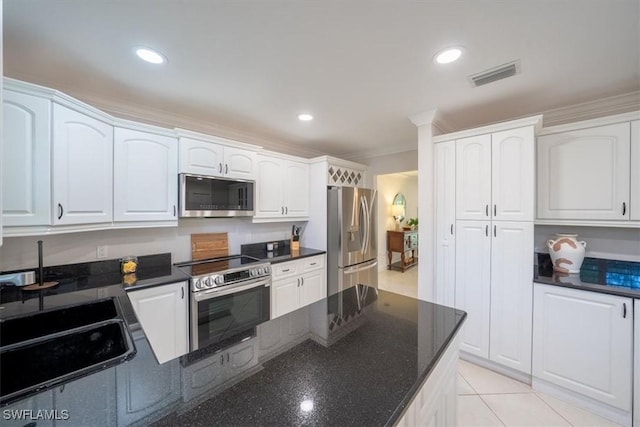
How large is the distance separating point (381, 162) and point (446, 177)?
1.79m

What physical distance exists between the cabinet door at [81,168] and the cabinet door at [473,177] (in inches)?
118

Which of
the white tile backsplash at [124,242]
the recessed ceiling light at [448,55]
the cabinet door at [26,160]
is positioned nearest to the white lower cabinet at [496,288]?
the recessed ceiling light at [448,55]

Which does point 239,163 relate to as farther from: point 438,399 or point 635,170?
point 635,170

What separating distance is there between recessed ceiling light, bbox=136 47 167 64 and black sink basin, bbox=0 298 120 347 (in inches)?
61.6

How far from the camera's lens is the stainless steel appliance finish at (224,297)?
84.2 inches

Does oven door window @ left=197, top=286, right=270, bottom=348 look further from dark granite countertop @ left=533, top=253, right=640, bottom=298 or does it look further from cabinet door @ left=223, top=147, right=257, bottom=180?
dark granite countertop @ left=533, top=253, right=640, bottom=298

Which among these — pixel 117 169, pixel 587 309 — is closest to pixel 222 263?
pixel 117 169

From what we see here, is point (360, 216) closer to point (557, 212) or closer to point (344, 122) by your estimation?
point (344, 122)

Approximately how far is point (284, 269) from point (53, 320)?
1801mm

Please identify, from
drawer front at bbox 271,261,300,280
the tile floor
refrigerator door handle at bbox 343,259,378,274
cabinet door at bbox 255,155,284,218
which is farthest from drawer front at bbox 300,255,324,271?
the tile floor

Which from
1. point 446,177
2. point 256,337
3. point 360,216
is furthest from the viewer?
point 360,216

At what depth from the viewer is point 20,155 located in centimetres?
146

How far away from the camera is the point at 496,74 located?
72.8 inches

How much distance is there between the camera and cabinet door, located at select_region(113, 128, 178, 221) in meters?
2.08
